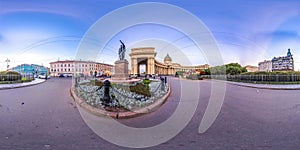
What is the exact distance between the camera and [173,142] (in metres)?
3.35

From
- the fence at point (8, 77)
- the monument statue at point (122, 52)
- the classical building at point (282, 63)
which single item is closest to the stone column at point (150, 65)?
the classical building at point (282, 63)

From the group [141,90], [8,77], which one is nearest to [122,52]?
[141,90]

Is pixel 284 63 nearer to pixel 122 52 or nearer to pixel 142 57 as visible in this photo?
pixel 142 57

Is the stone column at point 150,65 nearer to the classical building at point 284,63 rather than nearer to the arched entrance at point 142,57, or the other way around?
the arched entrance at point 142,57

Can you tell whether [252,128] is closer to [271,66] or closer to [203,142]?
[203,142]

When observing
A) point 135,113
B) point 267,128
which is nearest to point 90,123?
point 135,113

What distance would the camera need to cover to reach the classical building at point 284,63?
141ft

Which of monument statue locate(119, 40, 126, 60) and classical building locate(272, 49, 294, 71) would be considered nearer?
monument statue locate(119, 40, 126, 60)

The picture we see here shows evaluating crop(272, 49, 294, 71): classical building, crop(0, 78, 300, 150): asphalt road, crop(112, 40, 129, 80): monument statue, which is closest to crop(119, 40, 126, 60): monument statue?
crop(112, 40, 129, 80): monument statue

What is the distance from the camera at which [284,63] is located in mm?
47188

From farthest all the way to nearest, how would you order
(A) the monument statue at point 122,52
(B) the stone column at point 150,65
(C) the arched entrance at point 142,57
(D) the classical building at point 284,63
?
1. (B) the stone column at point 150,65
2. (D) the classical building at point 284,63
3. (C) the arched entrance at point 142,57
4. (A) the monument statue at point 122,52

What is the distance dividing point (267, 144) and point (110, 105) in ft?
14.6

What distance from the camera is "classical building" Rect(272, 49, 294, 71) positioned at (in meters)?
42.8

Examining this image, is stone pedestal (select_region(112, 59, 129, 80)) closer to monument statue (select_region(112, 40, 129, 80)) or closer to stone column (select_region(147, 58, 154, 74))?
monument statue (select_region(112, 40, 129, 80))
